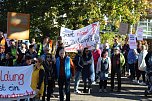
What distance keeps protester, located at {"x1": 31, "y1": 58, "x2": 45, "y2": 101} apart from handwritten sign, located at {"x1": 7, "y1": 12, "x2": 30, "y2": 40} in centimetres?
240

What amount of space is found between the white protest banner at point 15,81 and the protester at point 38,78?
158 mm

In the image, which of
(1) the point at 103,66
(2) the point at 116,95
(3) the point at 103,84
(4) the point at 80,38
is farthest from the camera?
(4) the point at 80,38

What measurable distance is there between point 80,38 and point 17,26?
3.22 metres

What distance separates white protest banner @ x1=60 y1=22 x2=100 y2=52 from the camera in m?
15.8

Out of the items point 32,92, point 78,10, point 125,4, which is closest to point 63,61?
point 32,92

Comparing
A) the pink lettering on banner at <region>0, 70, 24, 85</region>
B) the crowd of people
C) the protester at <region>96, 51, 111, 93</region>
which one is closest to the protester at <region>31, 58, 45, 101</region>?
the crowd of people

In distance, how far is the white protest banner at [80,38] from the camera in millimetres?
15789

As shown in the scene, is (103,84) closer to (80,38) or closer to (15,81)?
(80,38)

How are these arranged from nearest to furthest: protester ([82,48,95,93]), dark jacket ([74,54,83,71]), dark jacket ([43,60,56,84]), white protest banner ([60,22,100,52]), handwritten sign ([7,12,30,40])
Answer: dark jacket ([43,60,56,84]), handwritten sign ([7,12,30,40]), dark jacket ([74,54,83,71]), protester ([82,48,95,93]), white protest banner ([60,22,100,52])

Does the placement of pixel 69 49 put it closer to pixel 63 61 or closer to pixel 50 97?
pixel 50 97

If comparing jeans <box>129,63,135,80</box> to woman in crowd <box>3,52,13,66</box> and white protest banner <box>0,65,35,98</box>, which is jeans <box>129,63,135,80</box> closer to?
woman in crowd <box>3,52,13,66</box>

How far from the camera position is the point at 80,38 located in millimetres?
15984

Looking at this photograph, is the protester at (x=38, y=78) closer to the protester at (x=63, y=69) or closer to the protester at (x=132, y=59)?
the protester at (x=63, y=69)

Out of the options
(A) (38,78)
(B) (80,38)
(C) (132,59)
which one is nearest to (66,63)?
(A) (38,78)
